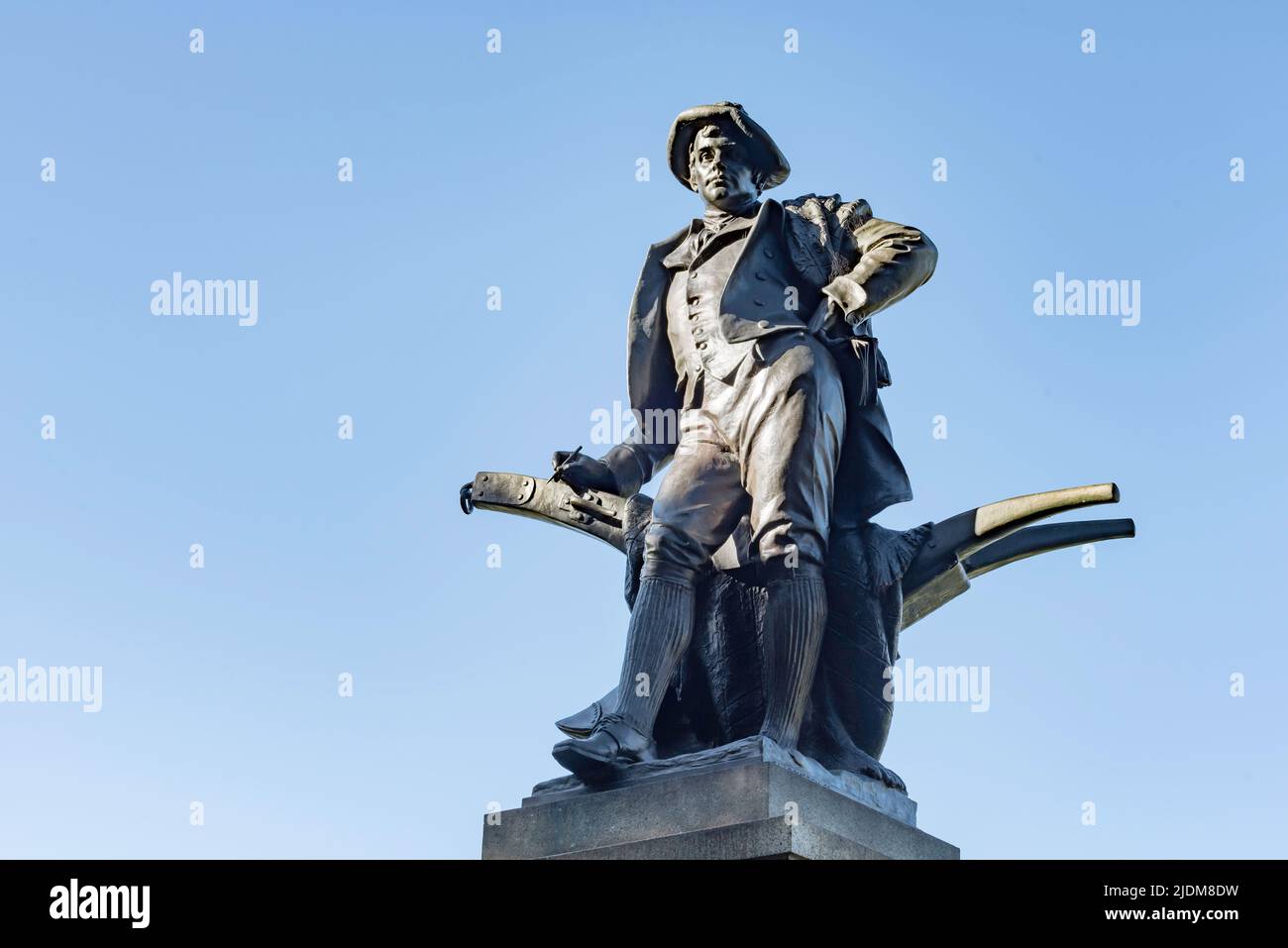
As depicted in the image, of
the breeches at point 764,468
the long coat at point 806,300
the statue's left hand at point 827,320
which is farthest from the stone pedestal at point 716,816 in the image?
the statue's left hand at point 827,320

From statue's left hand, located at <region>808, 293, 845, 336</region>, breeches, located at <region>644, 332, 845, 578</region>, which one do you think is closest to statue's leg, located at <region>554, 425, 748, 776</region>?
breeches, located at <region>644, 332, 845, 578</region>

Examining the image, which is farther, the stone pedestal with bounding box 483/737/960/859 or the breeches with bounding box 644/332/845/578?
the breeches with bounding box 644/332/845/578

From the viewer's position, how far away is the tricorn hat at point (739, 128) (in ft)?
37.2

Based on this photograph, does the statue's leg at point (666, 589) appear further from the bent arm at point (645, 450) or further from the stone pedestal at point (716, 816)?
the bent arm at point (645, 450)

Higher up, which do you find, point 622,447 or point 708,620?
point 622,447

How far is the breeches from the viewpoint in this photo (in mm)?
10227

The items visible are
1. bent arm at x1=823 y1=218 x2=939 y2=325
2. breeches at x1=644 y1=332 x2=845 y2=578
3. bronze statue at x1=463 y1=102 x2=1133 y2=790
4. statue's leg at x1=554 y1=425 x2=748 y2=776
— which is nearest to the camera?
statue's leg at x1=554 y1=425 x2=748 y2=776

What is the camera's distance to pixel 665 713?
1062cm

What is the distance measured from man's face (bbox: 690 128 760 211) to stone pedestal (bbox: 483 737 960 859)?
11.6 feet

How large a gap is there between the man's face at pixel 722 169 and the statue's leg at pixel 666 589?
62.0 inches

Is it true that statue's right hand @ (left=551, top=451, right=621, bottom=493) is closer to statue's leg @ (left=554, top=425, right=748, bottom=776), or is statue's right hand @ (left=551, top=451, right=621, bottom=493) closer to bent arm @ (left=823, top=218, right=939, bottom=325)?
statue's leg @ (left=554, top=425, right=748, bottom=776)

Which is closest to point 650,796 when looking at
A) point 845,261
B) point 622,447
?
point 622,447

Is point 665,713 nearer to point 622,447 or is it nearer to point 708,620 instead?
point 708,620

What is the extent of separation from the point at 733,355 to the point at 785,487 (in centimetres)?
98
